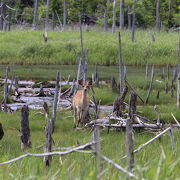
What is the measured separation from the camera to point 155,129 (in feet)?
39.3

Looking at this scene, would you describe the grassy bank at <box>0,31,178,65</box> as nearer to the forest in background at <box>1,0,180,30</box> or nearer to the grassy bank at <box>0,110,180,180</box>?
the grassy bank at <box>0,110,180,180</box>

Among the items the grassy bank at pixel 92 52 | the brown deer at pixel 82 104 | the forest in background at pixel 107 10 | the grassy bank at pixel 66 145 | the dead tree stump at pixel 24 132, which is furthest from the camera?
the forest in background at pixel 107 10

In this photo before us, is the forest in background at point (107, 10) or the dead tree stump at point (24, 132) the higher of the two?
the forest in background at point (107, 10)

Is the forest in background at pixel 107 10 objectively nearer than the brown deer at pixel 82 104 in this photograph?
No

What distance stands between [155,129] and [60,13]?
159 ft

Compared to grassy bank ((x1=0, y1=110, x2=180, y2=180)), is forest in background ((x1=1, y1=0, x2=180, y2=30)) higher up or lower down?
higher up

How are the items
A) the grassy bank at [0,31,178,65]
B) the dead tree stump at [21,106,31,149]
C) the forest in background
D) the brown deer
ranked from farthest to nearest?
1. the forest in background
2. the grassy bank at [0,31,178,65]
3. the brown deer
4. the dead tree stump at [21,106,31,149]

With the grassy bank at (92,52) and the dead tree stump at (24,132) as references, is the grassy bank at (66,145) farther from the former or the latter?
the grassy bank at (92,52)

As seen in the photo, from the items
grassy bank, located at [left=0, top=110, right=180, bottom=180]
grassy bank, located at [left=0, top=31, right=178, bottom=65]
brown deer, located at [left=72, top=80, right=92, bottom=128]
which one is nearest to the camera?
grassy bank, located at [left=0, top=110, right=180, bottom=180]

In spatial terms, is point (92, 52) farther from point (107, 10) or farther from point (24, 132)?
point (24, 132)

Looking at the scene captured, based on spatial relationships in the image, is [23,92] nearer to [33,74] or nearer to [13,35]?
[33,74]

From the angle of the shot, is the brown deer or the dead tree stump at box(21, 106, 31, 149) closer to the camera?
the dead tree stump at box(21, 106, 31, 149)

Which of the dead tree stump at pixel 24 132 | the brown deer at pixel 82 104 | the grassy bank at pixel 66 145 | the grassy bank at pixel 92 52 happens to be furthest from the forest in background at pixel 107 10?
the dead tree stump at pixel 24 132

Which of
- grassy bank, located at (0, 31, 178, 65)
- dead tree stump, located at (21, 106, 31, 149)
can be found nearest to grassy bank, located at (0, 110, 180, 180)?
dead tree stump, located at (21, 106, 31, 149)
